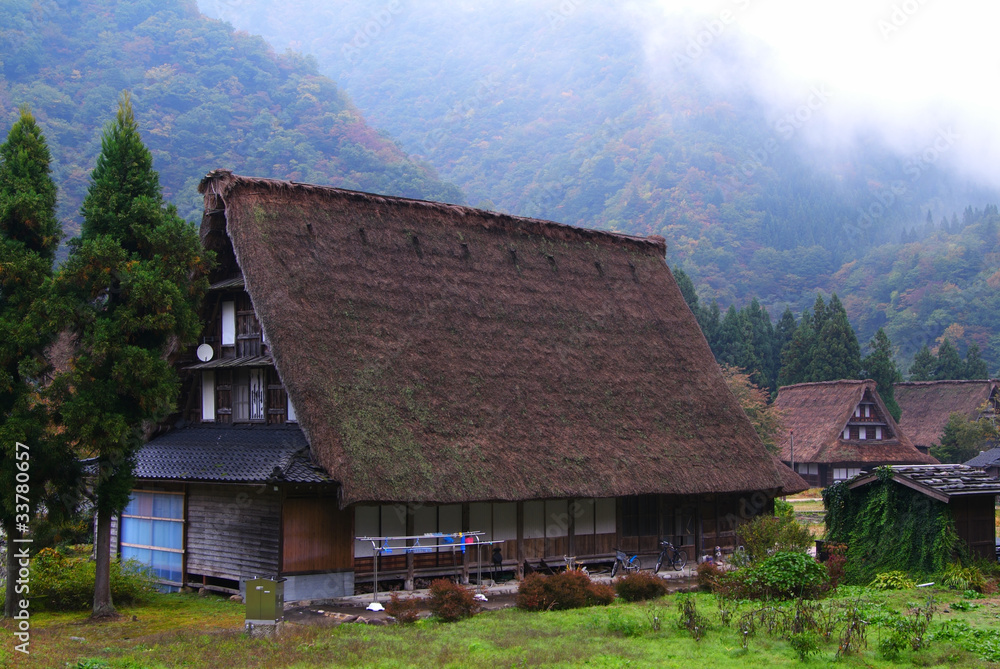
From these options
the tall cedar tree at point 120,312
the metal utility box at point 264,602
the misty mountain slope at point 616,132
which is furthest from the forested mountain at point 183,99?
the metal utility box at point 264,602

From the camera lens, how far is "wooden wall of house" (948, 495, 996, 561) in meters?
22.8

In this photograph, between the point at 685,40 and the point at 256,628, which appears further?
the point at 685,40

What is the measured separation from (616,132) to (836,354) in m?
81.8

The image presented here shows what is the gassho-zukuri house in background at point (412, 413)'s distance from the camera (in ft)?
64.8

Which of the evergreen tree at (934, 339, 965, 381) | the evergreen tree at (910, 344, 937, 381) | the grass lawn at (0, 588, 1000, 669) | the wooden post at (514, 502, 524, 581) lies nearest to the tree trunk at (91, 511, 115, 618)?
the grass lawn at (0, 588, 1000, 669)

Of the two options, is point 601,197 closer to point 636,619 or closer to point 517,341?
point 517,341

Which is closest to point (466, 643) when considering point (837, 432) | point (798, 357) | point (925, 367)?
point (837, 432)

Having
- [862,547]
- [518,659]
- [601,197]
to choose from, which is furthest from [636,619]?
[601,197]

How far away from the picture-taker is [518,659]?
1331 centimetres

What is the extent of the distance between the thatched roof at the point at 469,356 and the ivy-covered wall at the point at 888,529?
84.5 inches

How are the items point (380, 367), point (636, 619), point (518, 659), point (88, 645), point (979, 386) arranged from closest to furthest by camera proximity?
point (518, 659) < point (88, 645) < point (636, 619) < point (380, 367) < point (979, 386)

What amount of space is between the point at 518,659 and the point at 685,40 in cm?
18023

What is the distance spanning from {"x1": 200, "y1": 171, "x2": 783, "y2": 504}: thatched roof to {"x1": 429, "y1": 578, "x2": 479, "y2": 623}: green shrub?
2.51m

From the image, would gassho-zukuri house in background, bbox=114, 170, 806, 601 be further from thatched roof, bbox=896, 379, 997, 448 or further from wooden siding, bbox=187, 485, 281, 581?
thatched roof, bbox=896, 379, 997, 448
